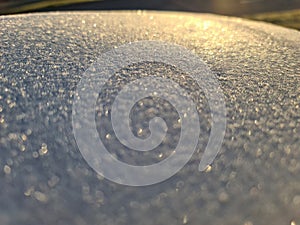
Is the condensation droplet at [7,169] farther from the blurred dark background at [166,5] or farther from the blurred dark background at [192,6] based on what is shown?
the blurred dark background at [166,5]

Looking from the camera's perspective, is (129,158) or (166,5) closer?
(129,158)

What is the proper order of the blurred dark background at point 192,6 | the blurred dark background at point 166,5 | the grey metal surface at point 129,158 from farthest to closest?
1. the blurred dark background at point 166,5
2. the blurred dark background at point 192,6
3. the grey metal surface at point 129,158

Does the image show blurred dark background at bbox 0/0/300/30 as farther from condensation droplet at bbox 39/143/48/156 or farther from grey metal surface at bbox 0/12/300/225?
condensation droplet at bbox 39/143/48/156

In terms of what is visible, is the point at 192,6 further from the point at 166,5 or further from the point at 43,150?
the point at 43,150

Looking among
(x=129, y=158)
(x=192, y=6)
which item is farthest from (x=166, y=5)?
(x=129, y=158)

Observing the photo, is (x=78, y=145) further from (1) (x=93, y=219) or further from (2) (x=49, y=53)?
(2) (x=49, y=53)

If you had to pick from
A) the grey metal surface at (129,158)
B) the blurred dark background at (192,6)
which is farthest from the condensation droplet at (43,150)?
the blurred dark background at (192,6)

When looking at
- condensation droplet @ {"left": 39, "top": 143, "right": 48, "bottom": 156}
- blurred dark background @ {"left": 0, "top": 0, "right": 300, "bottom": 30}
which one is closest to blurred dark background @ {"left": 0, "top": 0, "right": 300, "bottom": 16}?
blurred dark background @ {"left": 0, "top": 0, "right": 300, "bottom": 30}

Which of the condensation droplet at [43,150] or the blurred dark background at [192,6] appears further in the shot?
the blurred dark background at [192,6]

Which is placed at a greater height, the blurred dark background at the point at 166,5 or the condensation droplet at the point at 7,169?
the blurred dark background at the point at 166,5
